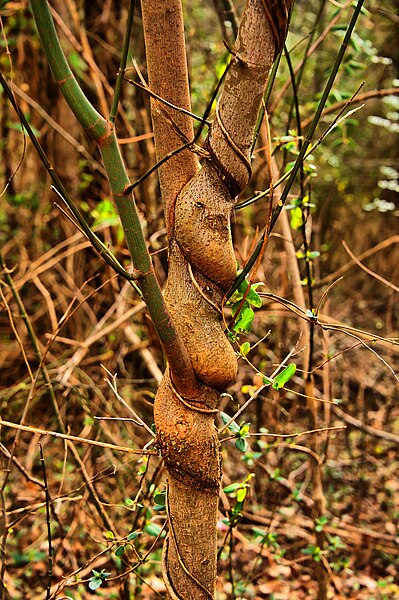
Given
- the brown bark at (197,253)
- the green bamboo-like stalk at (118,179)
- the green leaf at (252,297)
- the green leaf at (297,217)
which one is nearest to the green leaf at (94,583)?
the brown bark at (197,253)

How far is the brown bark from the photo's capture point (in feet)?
2.92

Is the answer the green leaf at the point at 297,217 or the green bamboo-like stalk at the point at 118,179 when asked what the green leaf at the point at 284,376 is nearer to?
the green bamboo-like stalk at the point at 118,179

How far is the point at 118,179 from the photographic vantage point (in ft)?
2.70

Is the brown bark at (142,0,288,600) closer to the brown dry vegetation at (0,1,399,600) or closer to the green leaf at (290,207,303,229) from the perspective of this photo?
the green leaf at (290,207,303,229)

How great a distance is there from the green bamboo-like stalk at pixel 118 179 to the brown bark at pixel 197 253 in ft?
0.16

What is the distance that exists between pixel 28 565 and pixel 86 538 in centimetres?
22

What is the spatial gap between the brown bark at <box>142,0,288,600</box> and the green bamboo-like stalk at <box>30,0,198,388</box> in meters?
0.05

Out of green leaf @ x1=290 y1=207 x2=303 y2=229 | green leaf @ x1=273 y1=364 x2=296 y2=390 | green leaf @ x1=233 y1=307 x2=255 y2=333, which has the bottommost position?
green leaf @ x1=273 y1=364 x2=296 y2=390

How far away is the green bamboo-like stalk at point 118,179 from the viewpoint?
730 millimetres

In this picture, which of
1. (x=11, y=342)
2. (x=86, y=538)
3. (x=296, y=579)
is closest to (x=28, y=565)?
(x=86, y=538)

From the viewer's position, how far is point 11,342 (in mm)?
2980

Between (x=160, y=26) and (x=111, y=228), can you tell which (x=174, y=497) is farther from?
(x=111, y=228)

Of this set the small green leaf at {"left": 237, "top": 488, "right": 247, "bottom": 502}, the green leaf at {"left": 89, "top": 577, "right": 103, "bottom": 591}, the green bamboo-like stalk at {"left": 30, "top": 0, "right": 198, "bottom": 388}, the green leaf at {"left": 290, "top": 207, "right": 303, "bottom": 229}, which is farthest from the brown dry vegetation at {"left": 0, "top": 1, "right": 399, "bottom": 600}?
the green bamboo-like stalk at {"left": 30, "top": 0, "right": 198, "bottom": 388}

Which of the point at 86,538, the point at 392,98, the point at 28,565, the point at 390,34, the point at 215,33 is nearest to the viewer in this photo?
the point at 28,565
